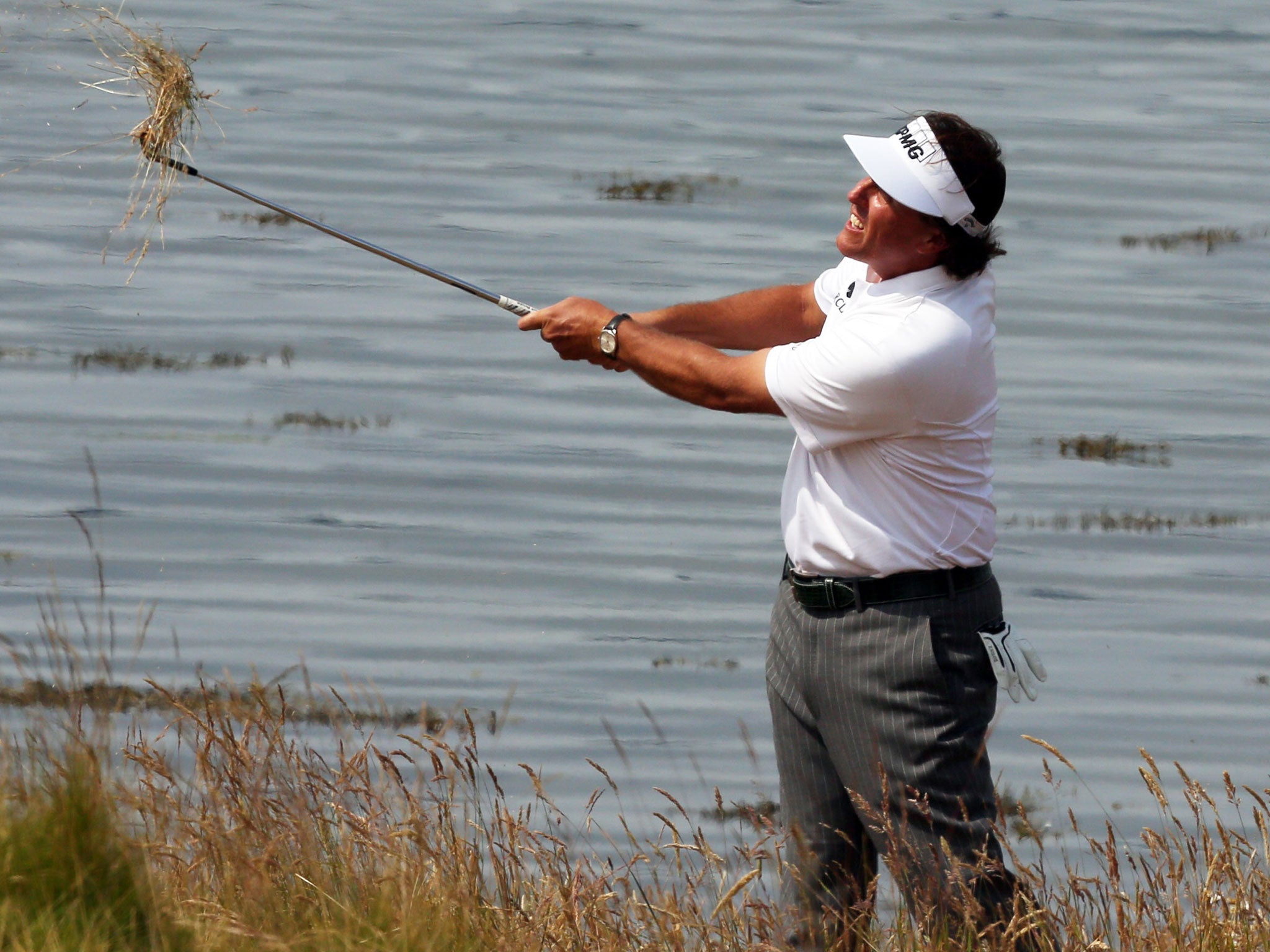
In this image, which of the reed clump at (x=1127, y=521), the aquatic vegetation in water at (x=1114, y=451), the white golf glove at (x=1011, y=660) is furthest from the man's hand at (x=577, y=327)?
the aquatic vegetation in water at (x=1114, y=451)

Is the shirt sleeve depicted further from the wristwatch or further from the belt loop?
the wristwatch

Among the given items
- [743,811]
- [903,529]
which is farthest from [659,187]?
[903,529]

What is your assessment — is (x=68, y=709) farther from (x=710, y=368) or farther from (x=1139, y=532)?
(x=1139, y=532)

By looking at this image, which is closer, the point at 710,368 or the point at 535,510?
the point at 710,368

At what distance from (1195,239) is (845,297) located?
4438 millimetres

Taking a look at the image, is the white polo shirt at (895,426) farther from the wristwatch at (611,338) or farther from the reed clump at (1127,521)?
the reed clump at (1127,521)

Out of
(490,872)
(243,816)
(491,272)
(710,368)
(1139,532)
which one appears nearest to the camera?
(243,816)

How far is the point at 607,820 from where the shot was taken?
4504 mm

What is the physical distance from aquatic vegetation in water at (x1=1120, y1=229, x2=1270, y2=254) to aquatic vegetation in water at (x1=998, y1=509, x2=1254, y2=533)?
146 centimetres

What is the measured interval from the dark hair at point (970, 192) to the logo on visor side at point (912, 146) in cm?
3

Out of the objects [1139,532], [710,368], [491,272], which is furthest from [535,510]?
[710,368]

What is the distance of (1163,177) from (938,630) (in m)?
4.94

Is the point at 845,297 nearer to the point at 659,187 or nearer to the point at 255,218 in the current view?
the point at 659,187

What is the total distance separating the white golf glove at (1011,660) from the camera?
2.84 meters
